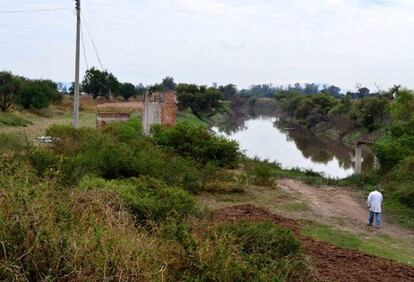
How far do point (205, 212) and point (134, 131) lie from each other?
1229cm

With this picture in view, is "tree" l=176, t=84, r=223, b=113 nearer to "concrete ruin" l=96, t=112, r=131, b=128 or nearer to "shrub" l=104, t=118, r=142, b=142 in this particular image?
"concrete ruin" l=96, t=112, r=131, b=128

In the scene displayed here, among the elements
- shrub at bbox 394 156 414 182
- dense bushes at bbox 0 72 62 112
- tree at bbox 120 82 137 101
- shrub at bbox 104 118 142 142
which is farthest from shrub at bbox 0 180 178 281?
tree at bbox 120 82 137 101

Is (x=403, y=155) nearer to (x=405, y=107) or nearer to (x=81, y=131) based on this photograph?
(x=81, y=131)

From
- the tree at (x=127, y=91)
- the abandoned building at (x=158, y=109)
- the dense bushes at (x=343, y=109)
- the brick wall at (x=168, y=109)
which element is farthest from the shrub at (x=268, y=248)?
the tree at (x=127, y=91)

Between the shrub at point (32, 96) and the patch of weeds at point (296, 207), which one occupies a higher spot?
the shrub at point (32, 96)

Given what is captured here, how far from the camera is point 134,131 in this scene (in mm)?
23875

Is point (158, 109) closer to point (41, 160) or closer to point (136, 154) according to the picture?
point (136, 154)

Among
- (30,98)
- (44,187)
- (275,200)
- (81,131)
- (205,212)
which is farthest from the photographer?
(30,98)

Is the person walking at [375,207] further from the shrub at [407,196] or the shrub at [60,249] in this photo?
the shrub at [60,249]

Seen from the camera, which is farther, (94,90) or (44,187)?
(94,90)

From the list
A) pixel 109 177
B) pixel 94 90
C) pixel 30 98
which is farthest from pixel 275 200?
pixel 94 90

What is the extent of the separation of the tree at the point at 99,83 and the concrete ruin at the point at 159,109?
50.8 m

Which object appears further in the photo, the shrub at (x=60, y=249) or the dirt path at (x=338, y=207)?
the dirt path at (x=338, y=207)

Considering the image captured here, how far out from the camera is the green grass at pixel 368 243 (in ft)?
38.9
